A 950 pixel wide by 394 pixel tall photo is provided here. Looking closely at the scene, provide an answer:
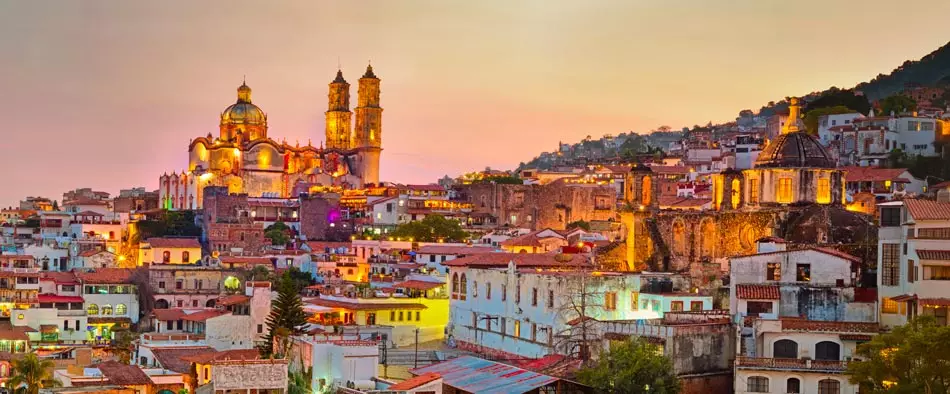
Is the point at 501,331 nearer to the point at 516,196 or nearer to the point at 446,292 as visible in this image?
the point at 446,292

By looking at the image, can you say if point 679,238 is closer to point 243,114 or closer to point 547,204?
point 547,204

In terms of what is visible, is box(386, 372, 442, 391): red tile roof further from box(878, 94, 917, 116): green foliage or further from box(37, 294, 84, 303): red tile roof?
box(878, 94, 917, 116): green foliage

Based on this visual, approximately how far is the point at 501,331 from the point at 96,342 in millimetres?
16080

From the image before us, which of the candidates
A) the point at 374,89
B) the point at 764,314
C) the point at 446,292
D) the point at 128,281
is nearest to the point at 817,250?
the point at 764,314

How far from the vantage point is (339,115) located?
114938mm

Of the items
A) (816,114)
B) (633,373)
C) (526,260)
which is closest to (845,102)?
(816,114)

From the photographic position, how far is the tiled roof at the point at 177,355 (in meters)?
43.7

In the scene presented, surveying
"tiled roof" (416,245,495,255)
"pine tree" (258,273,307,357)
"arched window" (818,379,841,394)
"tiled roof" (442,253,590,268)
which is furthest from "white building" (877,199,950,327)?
"tiled roof" (416,245,495,255)

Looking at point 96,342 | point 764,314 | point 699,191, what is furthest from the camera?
point 699,191

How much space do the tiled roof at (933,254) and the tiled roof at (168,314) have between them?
2906 centimetres

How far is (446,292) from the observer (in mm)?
56531

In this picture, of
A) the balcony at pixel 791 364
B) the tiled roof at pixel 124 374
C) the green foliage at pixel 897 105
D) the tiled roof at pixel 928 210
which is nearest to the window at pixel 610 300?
the balcony at pixel 791 364

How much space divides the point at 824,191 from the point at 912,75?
245ft

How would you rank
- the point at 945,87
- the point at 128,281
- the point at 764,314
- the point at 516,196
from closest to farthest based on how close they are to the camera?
1. the point at 764,314
2. the point at 128,281
3. the point at 516,196
4. the point at 945,87
